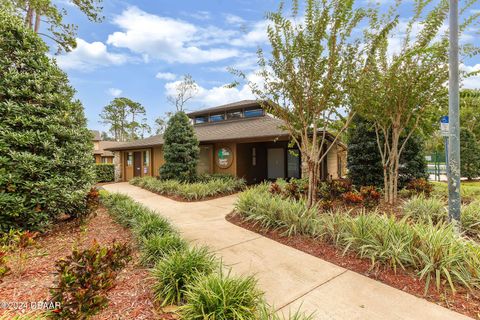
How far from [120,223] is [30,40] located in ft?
14.3

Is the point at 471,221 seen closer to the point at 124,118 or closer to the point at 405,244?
the point at 405,244

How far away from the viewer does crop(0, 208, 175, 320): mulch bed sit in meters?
2.53

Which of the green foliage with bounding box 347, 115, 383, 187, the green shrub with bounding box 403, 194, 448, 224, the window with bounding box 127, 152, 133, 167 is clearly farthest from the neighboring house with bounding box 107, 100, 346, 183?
the green shrub with bounding box 403, 194, 448, 224

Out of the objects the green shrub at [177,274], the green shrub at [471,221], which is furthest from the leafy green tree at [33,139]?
the green shrub at [471,221]

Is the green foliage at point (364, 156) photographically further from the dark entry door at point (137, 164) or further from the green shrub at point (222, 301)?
the dark entry door at point (137, 164)

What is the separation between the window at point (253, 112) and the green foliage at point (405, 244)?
454 inches

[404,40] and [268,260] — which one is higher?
[404,40]

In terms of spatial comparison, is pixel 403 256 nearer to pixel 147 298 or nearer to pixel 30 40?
pixel 147 298

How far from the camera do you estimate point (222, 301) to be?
2.29 m

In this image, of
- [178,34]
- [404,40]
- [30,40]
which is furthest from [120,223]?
[404,40]

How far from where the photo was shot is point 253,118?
15734mm

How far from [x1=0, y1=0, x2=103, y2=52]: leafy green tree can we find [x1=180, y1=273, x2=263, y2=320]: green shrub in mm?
12060

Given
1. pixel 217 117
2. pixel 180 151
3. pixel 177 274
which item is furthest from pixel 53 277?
pixel 217 117

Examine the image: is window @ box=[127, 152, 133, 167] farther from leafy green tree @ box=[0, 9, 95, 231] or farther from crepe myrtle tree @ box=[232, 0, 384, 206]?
crepe myrtle tree @ box=[232, 0, 384, 206]
